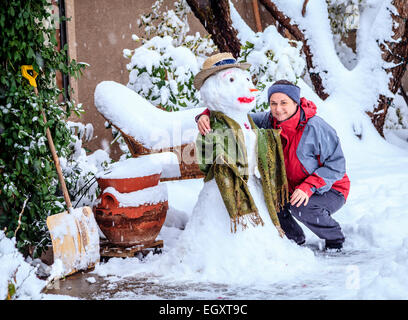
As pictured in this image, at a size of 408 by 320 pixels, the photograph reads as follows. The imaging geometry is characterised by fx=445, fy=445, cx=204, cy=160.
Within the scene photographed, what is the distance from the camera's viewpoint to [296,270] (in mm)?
2830

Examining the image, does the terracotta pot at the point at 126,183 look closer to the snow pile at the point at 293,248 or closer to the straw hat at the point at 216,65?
the snow pile at the point at 293,248

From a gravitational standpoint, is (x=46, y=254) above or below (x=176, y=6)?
below

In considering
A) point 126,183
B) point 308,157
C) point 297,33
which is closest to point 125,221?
point 126,183

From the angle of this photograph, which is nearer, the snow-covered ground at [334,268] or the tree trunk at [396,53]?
the snow-covered ground at [334,268]

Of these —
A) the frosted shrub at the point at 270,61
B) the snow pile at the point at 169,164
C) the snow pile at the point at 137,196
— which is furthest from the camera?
the frosted shrub at the point at 270,61

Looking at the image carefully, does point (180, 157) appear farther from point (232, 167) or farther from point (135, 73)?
point (135, 73)

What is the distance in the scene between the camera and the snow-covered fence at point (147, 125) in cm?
391

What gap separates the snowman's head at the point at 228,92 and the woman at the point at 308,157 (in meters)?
0.13

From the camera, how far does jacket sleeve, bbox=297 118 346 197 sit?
310 centimetres

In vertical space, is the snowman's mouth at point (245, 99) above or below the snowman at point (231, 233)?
above

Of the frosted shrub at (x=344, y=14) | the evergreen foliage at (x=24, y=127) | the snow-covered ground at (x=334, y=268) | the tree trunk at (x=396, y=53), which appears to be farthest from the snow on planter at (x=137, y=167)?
the frosted shrub at (x=344, y=14)

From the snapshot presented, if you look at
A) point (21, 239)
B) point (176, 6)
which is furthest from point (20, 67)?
point (176, 6)

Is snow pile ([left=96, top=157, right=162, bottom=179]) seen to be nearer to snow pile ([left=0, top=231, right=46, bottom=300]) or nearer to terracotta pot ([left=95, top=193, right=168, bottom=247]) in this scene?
terracotta pot ([left=95, top=193, right=168, bottom=247])
